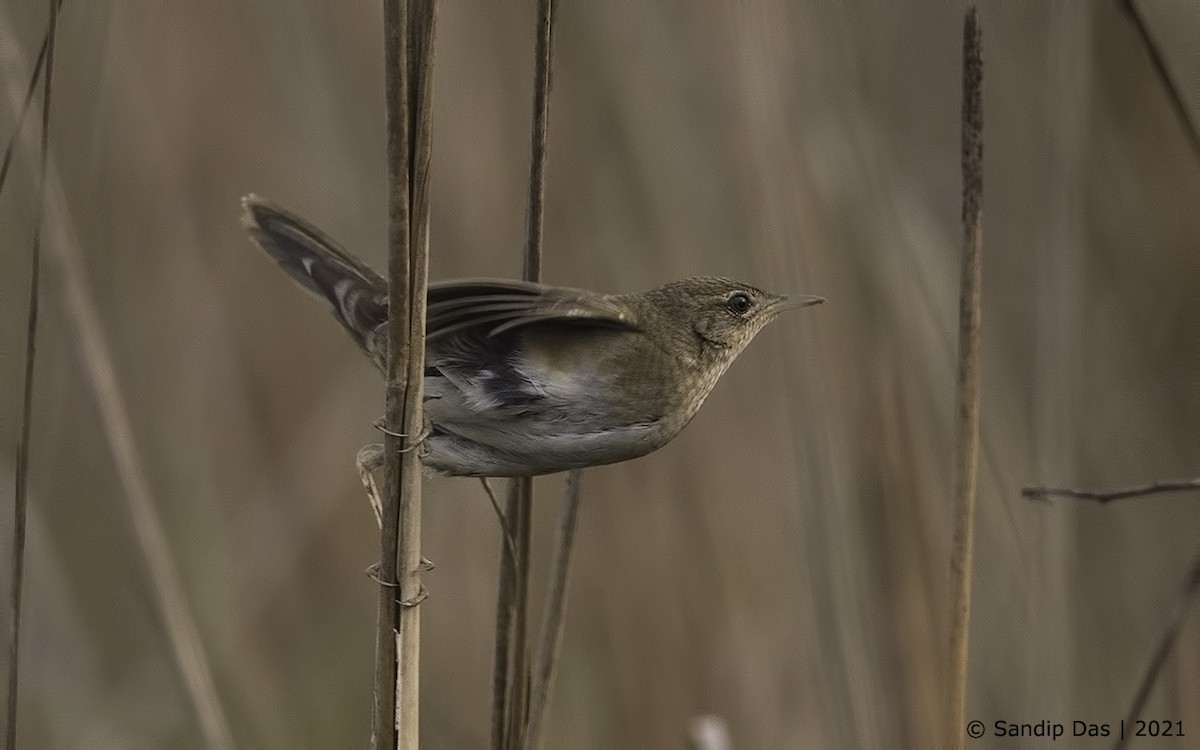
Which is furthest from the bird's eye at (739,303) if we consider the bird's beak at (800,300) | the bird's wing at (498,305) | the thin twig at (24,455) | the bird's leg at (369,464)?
the thin twig at (24,455)

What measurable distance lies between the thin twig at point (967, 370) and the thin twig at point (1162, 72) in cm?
25

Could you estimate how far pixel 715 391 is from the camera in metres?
3.62

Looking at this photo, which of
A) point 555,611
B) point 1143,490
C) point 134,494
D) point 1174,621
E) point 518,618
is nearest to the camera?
point 1143,490

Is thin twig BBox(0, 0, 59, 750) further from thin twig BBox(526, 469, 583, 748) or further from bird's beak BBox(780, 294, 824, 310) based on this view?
bird's beak BBox(780, 294, 824, 310)

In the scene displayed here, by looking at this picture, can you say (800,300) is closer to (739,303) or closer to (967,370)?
(739,303)

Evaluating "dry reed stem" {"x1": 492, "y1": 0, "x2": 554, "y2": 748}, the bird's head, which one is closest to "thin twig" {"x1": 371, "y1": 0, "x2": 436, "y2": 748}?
"dry reed stem" {"x1": 492, "y1": 0, "x2": 554, "y2": 748}

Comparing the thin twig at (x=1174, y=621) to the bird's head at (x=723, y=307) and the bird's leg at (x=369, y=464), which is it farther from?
the bird's leg at (x=369, y=464)

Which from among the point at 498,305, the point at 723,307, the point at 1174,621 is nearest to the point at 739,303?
the point at 723,307

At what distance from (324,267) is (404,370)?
0.76 metres

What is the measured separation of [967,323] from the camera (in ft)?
6.01

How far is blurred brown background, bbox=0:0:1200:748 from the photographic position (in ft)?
8.80

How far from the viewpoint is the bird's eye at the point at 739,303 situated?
9.13ft

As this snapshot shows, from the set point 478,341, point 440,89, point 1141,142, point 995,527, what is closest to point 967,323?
point 478,341

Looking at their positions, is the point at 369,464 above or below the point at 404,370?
below
